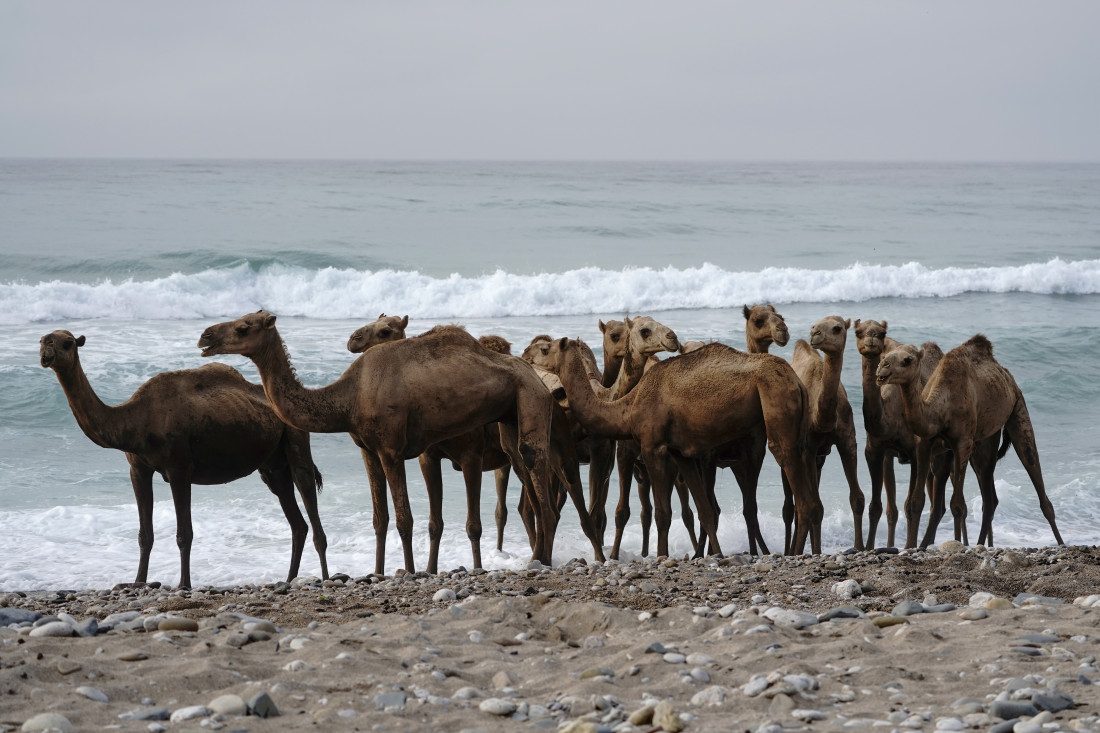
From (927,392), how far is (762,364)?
2071mm

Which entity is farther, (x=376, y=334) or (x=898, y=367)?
(x=376, y=334)

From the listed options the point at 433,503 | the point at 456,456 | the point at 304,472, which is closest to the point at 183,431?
the point at 304,472

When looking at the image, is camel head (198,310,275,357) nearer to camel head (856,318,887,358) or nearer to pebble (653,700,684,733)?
camel head (856,318,887,358)

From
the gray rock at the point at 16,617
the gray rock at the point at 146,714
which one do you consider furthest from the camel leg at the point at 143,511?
the gray rock at the point at 146,714

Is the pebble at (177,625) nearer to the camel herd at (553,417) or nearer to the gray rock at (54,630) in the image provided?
the gray rock at (54,630)

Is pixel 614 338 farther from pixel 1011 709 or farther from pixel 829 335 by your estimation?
pixel 1011 709

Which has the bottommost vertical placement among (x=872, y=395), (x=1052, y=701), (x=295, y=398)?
(x=1052, y=701)

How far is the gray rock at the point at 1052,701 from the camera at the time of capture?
215 inches

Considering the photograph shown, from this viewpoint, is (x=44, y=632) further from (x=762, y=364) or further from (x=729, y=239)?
(x=729, y=239)

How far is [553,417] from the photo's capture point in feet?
37.6

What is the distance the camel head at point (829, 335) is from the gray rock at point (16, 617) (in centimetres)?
575

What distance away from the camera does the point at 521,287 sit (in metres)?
36.2

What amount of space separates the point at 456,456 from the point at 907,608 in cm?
→ 505

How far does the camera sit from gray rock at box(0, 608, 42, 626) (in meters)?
7.55
